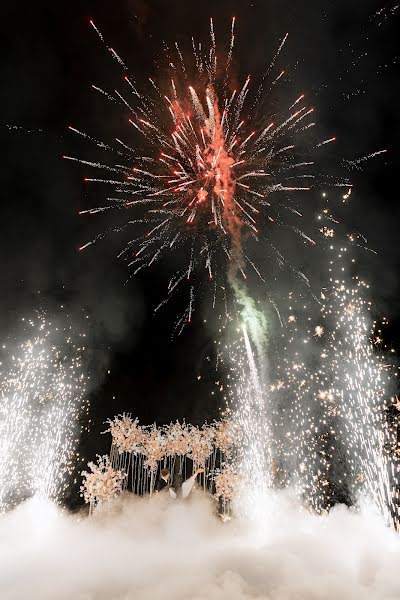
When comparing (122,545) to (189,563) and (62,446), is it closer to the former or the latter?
(189,563)

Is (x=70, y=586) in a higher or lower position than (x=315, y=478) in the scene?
lower

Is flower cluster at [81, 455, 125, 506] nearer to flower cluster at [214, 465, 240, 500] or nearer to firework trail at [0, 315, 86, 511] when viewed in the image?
firework trail at [0, 315, 86, 511]

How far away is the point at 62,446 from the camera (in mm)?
31203

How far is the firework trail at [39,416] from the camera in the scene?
1057 inches

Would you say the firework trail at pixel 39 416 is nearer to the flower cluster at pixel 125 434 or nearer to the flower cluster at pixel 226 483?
the flower cluster at pixel 125 434

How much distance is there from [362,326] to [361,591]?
10.8 meters

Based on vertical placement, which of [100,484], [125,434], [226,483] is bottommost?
[100,484]

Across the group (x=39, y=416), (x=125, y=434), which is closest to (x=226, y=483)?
(x=125, y=434)

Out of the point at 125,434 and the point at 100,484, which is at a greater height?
the point at 125,434

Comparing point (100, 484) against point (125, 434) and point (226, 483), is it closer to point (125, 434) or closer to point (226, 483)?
point (125, 434)

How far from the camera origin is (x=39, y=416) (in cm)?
2934

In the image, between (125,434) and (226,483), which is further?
(125,434)

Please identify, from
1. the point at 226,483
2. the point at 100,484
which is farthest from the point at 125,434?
the point at 226,483

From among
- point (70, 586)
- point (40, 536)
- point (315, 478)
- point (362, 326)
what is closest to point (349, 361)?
point (362, 326)
